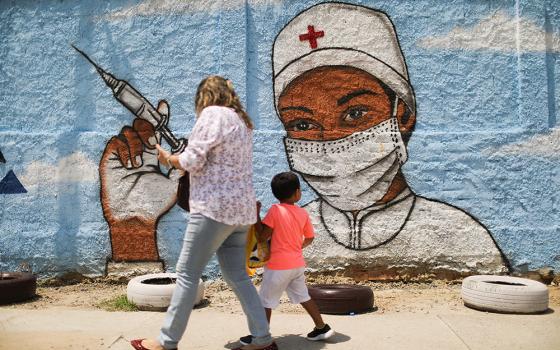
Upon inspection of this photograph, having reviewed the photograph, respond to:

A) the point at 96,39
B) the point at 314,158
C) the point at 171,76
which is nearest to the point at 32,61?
the point at 96,39

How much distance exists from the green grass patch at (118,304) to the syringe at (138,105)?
65.4 inches

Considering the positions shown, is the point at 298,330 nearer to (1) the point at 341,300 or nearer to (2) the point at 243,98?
(1) the point at 341,300

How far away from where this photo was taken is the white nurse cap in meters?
5.40

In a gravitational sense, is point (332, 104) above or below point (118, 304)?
above

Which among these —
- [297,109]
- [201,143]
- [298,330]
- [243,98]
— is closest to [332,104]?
[297,109]

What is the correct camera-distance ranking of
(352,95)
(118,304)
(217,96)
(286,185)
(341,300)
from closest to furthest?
1. (217,96)
2. (286,185)
3. (341,300)
4. (118,304)
5. (352,95)

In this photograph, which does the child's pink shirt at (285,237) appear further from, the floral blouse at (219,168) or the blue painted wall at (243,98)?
the blue painted wall at (243,98)

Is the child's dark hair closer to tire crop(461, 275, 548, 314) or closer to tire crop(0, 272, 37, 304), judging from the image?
tire crop(461, 275, 548, 314)

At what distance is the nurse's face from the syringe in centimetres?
124

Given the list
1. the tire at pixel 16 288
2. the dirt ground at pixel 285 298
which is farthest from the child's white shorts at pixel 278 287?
the tire at pixel 16 288

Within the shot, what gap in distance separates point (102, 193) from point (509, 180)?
4371mm

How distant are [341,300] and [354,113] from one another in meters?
2.15

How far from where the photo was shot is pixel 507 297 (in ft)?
13.5

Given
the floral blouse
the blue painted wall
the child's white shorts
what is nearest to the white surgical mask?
the blue painted wall
